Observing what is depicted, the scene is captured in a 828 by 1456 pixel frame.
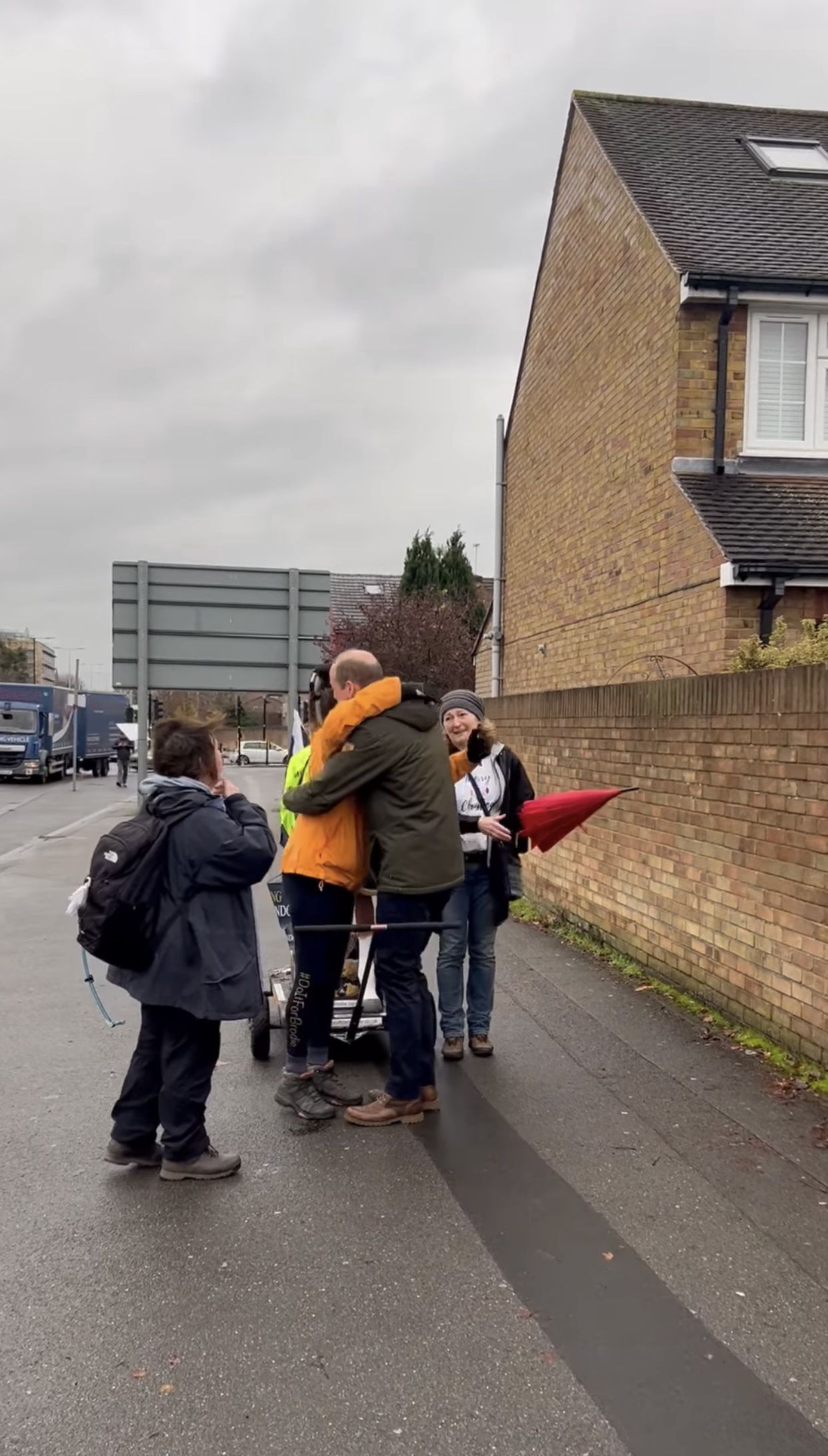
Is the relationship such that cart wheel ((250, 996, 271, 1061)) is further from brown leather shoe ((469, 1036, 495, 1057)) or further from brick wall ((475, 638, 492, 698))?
brick wall ((475, 638, 492, 698))

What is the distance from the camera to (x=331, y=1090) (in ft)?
14.9

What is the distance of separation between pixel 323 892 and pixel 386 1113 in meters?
0.95

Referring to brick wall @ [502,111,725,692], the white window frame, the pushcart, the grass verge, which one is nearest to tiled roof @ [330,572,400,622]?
brick wall @ [502,111,725,692]

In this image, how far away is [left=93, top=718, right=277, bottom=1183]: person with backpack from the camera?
145 inches

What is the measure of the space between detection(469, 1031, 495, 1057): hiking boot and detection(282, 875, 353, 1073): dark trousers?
96 centimetres

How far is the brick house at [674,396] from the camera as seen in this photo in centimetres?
986

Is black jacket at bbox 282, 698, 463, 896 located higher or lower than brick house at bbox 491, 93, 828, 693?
lower

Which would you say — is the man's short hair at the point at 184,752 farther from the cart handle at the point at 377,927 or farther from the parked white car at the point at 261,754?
the parked white car at the point at 261,754

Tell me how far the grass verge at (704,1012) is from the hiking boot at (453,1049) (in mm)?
1390

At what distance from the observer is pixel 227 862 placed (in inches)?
145

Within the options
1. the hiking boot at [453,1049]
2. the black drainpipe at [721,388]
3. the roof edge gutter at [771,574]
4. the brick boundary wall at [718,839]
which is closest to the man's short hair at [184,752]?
the hiking boot at [453,1049]

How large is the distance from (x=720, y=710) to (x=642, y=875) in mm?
1484

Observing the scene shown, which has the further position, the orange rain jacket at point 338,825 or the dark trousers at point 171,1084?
the orange rain jacket at point 338,825

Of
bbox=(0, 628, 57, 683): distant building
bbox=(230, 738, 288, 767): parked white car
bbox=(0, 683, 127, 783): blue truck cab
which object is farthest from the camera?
bbox=(0, 628, 57, 683): distant building
